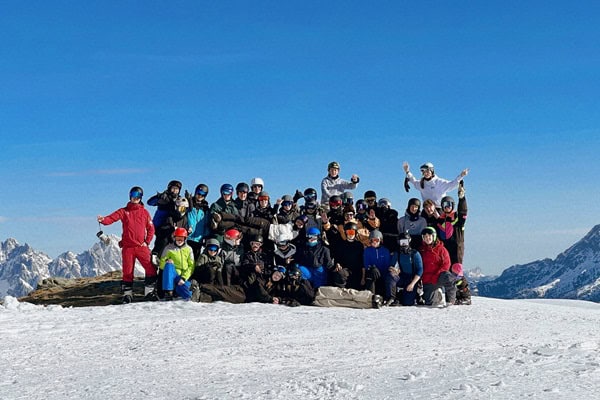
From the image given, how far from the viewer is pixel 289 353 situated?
9.34 metres

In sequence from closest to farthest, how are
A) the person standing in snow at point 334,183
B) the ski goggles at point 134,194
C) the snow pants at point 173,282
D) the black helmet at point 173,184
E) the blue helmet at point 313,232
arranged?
the snow pants at point 173,282 → the blue helmet at point 313,232 → the ski goggles at point 134,194 → the black helmet at point 173,184 → the person standing in snow at point 334,183

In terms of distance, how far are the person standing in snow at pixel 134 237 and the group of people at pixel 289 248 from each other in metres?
0.02

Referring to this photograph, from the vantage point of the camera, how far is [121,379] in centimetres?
793

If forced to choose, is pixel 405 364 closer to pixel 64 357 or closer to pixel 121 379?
pixel 121 379

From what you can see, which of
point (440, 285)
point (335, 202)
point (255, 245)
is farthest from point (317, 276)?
point (440, 285)

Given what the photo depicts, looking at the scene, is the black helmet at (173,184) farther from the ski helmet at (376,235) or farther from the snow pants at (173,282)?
the ski helmet at (376,235)

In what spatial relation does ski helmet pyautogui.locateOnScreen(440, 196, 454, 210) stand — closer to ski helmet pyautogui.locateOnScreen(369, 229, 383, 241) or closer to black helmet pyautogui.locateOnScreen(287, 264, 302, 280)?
ski helmet pyautogui.locateOnScreen(369, 229, 383, 241)

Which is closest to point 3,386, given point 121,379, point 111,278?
point 121,379

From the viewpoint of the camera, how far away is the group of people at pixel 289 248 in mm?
13688

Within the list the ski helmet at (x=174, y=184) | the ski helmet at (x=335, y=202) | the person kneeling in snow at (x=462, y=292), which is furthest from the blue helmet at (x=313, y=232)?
the person kneeling in snow at (x=462, y=292)

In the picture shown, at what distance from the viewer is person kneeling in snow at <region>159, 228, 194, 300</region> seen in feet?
43.8

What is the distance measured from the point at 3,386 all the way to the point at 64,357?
141 centimetres

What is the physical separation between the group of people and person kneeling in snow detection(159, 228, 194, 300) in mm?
21

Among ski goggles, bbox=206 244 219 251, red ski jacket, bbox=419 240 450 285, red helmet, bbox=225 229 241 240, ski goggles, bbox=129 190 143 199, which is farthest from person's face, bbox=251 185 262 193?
red ski jacket, bbox=419 240 450 285
